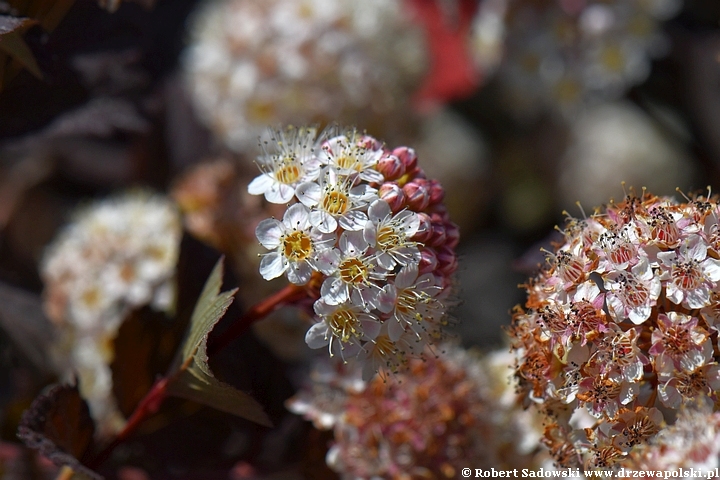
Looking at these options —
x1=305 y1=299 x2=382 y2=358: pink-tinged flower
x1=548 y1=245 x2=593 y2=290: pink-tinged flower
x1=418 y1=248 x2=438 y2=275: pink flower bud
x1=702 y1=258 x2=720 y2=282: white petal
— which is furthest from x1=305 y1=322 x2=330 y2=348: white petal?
x1=702 y1=258 x2=720 y2=282: white petal

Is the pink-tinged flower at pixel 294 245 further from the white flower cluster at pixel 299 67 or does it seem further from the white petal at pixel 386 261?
the white flower cluster at pixel 299 67

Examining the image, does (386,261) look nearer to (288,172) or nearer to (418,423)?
(288,172)

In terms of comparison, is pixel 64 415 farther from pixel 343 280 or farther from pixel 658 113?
pixel 658 113

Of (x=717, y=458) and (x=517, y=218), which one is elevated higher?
(x=517, y=218)

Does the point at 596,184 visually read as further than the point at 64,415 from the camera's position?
Yes

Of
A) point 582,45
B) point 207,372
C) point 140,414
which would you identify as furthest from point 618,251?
point 582,45

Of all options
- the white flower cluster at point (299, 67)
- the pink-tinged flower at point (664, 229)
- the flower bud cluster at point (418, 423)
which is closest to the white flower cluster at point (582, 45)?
the white flower cluster at point (299, 67)

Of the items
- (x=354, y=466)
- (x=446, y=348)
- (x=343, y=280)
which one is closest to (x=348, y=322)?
(x=343, y=280)
